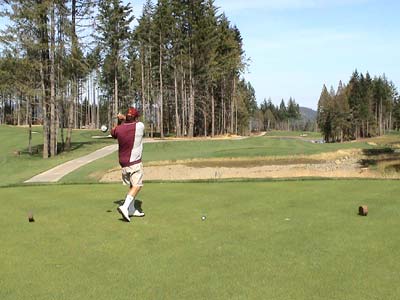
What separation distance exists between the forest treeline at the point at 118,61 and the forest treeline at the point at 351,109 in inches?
894

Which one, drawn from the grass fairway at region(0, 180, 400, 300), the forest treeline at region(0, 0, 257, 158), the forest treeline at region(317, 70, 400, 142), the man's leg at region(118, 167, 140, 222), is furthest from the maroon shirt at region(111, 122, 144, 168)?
the forest treeline at region(317, 70, 400, 142)

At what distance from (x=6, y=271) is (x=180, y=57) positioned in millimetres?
53948

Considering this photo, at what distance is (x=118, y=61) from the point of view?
56.9 meters

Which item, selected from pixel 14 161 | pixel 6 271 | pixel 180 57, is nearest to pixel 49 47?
pixel 14 161

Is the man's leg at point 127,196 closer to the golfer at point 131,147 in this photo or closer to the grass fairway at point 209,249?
the golfer at point 131,147

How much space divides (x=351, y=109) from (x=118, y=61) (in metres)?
72.9

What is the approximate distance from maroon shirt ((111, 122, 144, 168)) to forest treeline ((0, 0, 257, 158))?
86.2ft

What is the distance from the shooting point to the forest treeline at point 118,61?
3278 cm

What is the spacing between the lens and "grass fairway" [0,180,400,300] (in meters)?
4.39

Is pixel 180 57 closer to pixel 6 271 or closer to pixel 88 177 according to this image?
pixel 88 177

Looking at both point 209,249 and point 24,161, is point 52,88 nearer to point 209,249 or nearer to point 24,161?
point 24,161

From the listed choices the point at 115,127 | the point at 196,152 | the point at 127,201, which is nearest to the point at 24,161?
the point at 196,152

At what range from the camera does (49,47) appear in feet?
107

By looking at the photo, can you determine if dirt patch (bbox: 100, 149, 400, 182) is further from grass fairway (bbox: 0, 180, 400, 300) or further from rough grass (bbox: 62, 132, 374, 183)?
grass fairway (bbox: 0, 180, 400, 300)
